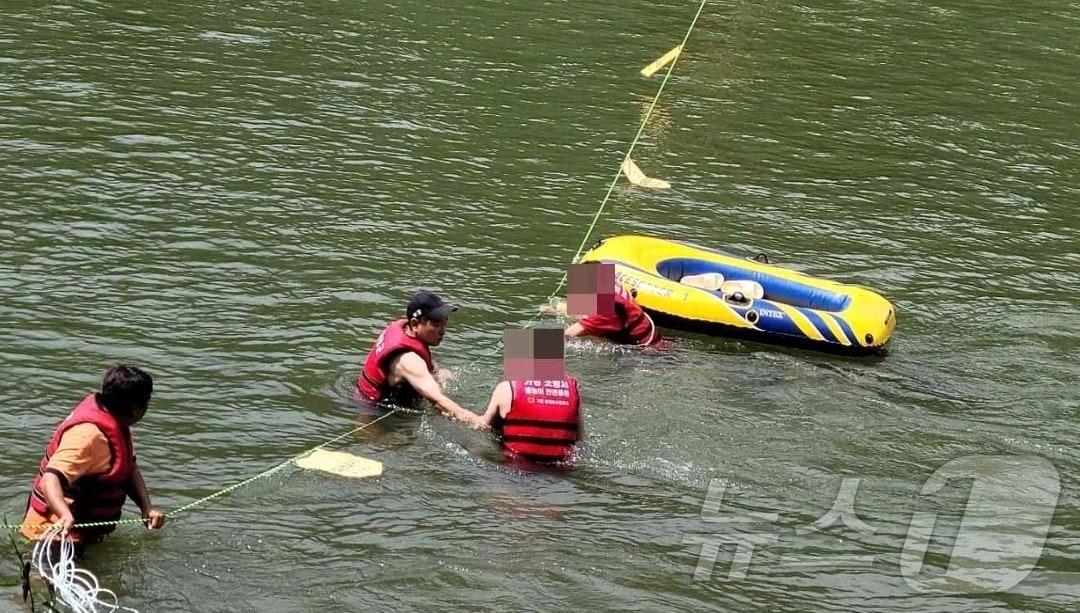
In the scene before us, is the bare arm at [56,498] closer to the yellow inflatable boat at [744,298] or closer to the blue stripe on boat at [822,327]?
the yellow inflatable boat at [744,298]

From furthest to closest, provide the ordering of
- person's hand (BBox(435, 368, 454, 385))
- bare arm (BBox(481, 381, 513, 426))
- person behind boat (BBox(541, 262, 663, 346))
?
person behind boat (BBox(541, 262, 663, 346)) → person's hand (BBox(435, 368, 454, 385)) → bare arm (BBox(481, 381, 513, 426))

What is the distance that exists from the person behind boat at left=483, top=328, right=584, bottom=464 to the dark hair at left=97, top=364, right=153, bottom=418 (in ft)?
9.39

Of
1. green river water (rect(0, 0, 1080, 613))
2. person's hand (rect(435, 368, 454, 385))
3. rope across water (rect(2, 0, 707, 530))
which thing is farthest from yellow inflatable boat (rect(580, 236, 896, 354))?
person's hand (rect(435, 368, 454, 385))

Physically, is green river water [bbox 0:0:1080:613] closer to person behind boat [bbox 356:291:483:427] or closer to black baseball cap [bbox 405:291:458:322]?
person behind boat [bbox 356:291:483:427]

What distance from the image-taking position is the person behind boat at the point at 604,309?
38.3ft

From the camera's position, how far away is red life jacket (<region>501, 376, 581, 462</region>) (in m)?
9.27

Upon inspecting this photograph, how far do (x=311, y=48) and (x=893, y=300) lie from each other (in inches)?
354

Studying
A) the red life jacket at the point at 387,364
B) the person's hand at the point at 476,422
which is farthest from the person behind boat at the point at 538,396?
the red life jacket at the point at 387,364

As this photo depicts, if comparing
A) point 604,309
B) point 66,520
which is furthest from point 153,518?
point 604,309

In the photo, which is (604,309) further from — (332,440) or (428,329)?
(332,440)

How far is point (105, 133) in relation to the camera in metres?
15.1

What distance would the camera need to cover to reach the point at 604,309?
38.6 feet

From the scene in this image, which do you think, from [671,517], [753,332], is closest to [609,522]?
[671,517]

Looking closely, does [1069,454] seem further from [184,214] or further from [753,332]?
[184,214]
